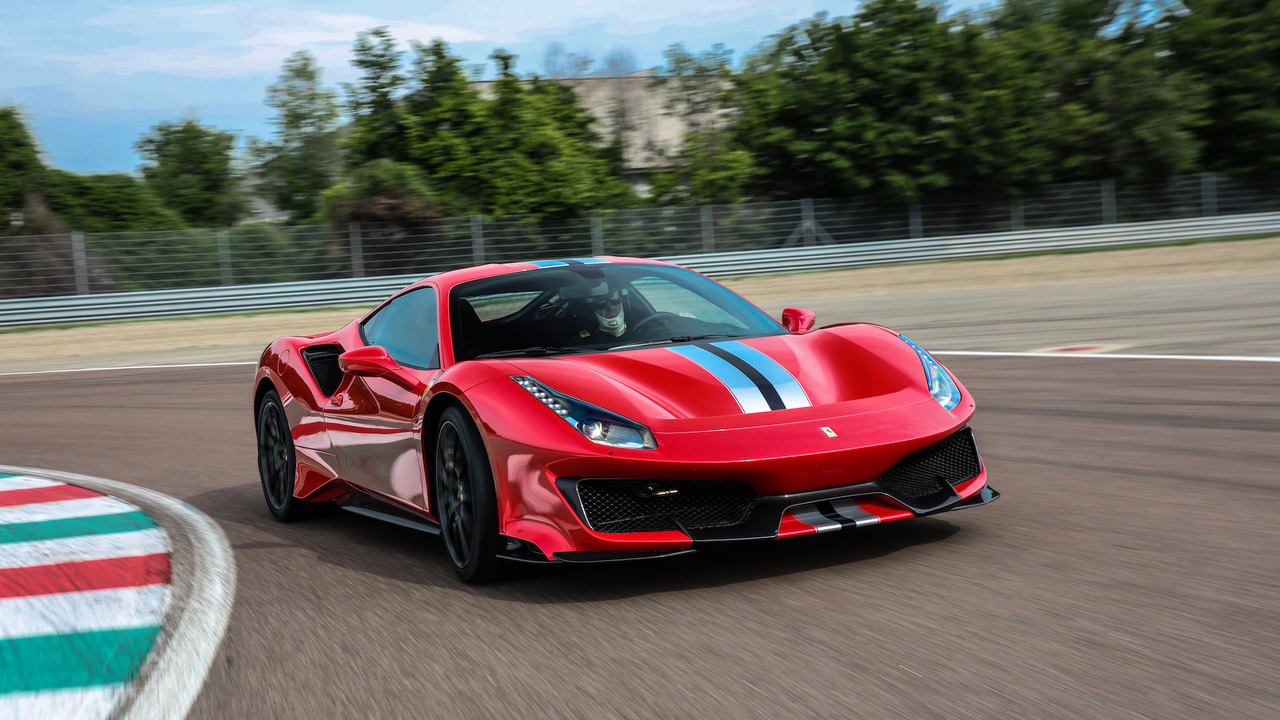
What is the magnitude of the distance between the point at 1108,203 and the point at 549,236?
14155 mm

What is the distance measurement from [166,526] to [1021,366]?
22.4 ft

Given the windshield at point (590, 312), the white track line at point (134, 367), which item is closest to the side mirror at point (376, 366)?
the windshield at point (590, 312)

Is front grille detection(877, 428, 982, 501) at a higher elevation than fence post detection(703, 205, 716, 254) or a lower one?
lower

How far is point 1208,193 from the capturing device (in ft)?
109

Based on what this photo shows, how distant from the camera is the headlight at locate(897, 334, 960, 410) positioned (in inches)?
172

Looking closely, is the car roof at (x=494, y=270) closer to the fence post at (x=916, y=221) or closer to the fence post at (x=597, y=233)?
the fence post at (x=597, y=233)

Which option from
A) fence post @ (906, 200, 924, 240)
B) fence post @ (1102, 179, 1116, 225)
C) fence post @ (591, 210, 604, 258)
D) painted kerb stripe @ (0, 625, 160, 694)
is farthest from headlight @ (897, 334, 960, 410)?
fence post @ (1102, 179, 1116, 225)

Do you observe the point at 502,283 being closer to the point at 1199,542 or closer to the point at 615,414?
the point at 615,414

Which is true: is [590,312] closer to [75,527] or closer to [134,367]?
[75,527]

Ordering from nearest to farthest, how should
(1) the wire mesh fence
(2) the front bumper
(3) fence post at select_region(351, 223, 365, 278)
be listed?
(2) the front bumper, (1) the wire mesh fence, (3) fence post at select_region(351, 223, 365, 278)

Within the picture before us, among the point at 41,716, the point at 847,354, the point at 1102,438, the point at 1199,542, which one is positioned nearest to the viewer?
the point at 41,716

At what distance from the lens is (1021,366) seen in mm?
10289

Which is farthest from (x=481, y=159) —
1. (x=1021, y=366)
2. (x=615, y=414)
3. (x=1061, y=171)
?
(x=615, y=414)

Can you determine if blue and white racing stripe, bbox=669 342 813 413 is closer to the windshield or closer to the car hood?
the car hood
